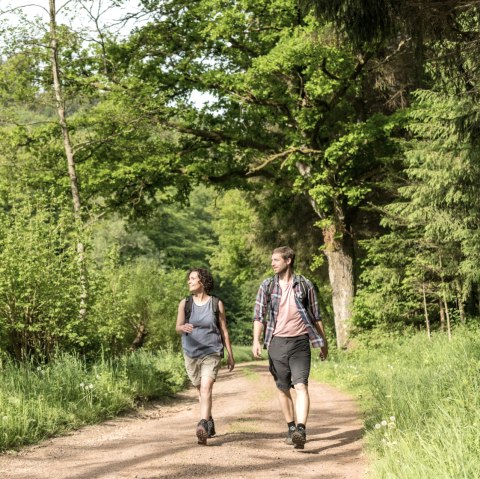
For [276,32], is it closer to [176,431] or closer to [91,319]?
[91,319]

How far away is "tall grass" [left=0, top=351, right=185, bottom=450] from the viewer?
8.07m

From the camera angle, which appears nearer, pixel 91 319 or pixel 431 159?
pixel 91 319

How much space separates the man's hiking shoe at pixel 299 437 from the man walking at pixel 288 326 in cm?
15

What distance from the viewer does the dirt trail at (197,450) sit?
6.25 metres

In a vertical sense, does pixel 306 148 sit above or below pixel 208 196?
below

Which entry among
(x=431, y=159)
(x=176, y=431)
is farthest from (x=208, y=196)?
(x=176, y=431)

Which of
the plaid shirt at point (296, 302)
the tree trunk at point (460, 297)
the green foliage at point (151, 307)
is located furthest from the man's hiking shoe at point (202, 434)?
the tree trunk at point (460, 297)

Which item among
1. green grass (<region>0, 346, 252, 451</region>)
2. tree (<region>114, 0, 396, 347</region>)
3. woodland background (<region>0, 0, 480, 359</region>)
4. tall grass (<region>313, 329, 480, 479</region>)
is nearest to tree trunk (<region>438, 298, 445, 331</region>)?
woodland background (<region>0, 0, 480, 359</region>)

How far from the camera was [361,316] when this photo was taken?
65.3 feet

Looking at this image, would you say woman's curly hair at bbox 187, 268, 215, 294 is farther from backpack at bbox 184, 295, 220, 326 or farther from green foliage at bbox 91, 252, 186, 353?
green foliage at bbox 91, 252, 186, 353

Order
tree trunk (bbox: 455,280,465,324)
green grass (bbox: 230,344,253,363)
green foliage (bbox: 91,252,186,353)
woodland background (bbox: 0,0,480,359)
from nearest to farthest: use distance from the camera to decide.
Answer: woodland background (bbox: 0,0,480,359)
tree trunk (bbox: 455,280,465,324)
green foliage (bbox: 91,252,186,353)
green grass (bbox: 230,344,253,363)

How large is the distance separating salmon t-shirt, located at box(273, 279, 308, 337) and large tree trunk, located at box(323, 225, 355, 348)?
545 inches

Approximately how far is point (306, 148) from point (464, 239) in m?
6.53

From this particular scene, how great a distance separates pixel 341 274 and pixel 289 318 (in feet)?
46.6
